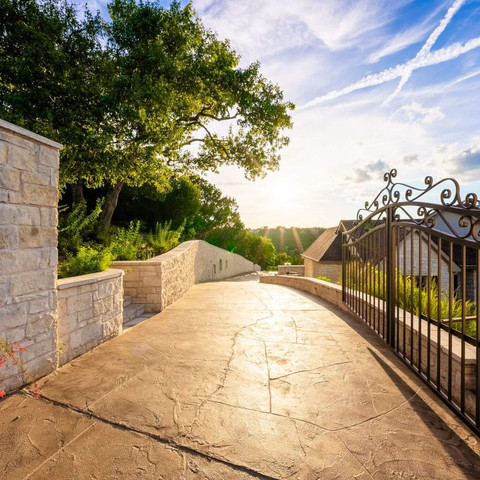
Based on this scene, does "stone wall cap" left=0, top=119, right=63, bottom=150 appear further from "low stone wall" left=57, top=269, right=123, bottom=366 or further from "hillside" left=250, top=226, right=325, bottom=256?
"hillside" left=250, top=226, right=325, bottom=256

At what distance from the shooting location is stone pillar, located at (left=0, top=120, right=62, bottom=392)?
88.7 inches

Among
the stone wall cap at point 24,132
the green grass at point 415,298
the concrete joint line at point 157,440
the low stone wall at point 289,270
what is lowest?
the low stone wall at point 289,270

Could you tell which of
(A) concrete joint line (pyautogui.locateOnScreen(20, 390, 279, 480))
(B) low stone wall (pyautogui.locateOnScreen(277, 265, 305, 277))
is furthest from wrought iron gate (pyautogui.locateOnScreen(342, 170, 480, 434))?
(B) low stone wall (pyautogui.locateOnScreen(277, 265, 305, 277))

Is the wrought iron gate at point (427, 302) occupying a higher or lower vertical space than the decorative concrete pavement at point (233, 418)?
higher

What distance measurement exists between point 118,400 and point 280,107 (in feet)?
37.2

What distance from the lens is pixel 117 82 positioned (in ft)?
25.3

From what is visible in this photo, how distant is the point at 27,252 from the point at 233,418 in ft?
7.43

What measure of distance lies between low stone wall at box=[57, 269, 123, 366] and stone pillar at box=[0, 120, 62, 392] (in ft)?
0.68

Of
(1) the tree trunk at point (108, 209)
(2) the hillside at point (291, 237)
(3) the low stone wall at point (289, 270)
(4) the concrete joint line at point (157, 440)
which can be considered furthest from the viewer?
(2) the hillside at point (291, 237)

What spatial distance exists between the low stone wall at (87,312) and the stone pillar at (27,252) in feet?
0.68

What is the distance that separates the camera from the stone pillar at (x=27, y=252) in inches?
88.7

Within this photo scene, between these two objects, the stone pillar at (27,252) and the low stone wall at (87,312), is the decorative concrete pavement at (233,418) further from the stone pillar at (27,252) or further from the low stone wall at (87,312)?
the stone pillar at (27,252)

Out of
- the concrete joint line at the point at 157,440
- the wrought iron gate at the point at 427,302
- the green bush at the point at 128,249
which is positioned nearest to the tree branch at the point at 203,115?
the green bush at the point at 128,249

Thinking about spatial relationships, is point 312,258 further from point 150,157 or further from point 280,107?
point 150,157
